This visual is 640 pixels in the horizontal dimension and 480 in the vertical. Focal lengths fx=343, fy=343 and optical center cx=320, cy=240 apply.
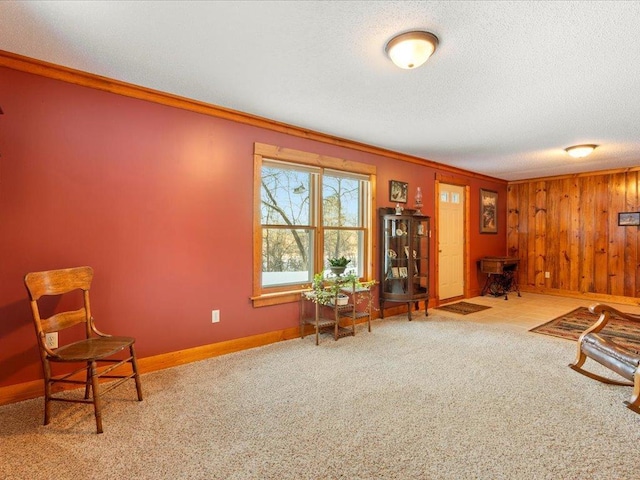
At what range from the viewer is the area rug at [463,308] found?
208 inches

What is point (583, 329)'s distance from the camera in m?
4.25

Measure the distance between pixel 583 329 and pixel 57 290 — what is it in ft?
17.8

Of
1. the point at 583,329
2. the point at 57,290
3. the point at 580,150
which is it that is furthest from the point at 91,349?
the point at 580,150

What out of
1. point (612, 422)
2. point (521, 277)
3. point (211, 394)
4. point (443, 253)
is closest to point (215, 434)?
point (211, 394)

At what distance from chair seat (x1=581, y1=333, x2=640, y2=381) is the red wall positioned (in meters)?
2.74

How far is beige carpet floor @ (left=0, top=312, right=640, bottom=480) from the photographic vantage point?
1.73 metres

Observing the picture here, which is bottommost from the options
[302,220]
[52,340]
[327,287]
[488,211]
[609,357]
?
[609,357]

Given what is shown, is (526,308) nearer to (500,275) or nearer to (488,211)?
(500,275)

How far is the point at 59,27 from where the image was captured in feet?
6.57

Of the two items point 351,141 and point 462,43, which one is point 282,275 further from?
point 462,43

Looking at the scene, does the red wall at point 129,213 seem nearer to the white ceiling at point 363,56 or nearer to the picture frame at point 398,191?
the white ceiling at point 363,56

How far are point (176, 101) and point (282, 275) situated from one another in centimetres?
200

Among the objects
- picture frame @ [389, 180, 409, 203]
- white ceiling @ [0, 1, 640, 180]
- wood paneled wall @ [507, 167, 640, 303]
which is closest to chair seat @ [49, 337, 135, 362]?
white ceiling @ [0, 1, 640, 180]

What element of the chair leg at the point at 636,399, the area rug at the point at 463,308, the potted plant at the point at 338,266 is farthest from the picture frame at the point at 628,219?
the potted plant at the point at 338,266
